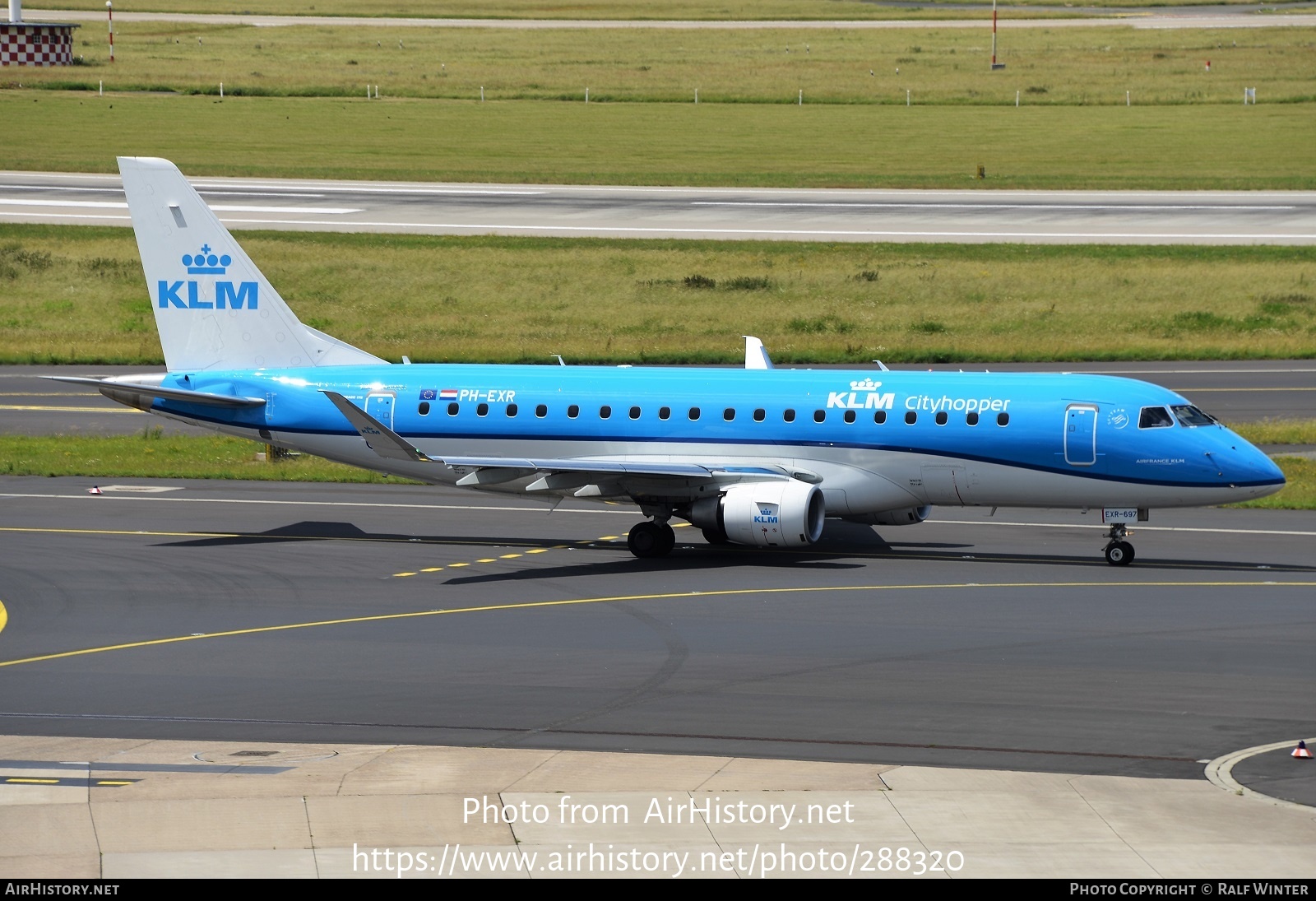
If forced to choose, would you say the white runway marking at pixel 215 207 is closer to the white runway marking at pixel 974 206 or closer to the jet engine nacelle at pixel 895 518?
the white runway marking at pixel 974 206

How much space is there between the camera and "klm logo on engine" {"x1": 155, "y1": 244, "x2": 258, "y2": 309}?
42.4 m

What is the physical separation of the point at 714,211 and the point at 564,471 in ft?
193

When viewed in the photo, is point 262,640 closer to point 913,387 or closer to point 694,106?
point 913,387

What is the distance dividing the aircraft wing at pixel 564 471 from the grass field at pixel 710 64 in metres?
98.7

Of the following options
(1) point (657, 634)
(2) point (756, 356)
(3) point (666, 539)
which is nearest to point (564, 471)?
(3) point (666, 539)

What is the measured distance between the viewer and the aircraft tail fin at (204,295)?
4238 centimetres

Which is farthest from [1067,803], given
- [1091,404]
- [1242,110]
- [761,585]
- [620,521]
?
[1242,110]

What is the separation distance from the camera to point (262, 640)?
30.4 meters

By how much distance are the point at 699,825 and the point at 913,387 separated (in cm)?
2043

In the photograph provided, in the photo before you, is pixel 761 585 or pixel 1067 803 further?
pixel 761 585

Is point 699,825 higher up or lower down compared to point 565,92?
lower down

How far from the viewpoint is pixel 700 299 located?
258ft

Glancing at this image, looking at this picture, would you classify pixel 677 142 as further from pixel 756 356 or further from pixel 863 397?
pixel 863 397

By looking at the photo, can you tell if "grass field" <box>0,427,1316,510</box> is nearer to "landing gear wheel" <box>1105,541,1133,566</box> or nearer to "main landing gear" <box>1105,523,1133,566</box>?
"main landing gear" <box>1105,523,1133,566</box>
